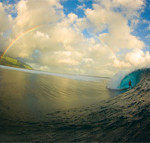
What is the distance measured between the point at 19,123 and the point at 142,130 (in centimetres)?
371

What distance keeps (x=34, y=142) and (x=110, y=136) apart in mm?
1847

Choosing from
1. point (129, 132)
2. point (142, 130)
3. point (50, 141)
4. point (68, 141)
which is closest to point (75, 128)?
point (68, 141)

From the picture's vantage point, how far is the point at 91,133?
8.23ft

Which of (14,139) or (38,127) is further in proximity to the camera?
→ (38,127)

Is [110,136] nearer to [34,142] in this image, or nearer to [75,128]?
[75,128]

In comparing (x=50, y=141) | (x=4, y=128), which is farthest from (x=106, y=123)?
(x=4, y=128)

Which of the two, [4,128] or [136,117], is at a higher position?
[136,117]

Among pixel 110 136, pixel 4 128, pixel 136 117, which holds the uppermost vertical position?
pixel 136 117

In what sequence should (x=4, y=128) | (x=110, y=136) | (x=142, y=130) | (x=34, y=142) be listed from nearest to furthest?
(x=34, y=142), (x=110, y=136), (x=142, y=130), (x=4, y=128)

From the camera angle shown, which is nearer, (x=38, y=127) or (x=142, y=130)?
(x=142, y=130)

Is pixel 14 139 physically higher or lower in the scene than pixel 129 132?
lower

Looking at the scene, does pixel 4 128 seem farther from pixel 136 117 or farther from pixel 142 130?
pixel 136 117

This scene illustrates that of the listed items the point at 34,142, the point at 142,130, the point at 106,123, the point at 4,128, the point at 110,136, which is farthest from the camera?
the point at 106,123

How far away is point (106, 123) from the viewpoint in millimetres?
3086
